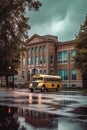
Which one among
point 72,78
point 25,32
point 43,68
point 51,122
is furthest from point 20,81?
point 51,122

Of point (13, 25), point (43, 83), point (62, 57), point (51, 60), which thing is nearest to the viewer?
point (13, 25)

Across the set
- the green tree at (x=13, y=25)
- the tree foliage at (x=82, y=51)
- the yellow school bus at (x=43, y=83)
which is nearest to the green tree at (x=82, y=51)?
the tree foliage at (x=82, y=51)

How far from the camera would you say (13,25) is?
68.2ft

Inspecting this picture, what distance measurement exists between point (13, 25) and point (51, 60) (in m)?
66.3

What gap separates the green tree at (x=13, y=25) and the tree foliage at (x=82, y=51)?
108ft

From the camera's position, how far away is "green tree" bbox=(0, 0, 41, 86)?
19188 mm

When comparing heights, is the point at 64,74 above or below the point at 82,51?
below

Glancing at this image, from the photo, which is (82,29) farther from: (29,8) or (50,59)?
(29,8)

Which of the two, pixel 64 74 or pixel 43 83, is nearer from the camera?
pixel 43 83

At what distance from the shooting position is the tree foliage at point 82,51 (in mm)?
54469

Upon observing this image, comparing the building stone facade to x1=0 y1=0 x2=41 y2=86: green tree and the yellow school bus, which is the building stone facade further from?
x1=0 y1=0 x2=41 y2=86: green tree

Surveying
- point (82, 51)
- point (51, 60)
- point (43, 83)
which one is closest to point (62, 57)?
point (51, 60)

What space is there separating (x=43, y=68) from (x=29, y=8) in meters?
67.4

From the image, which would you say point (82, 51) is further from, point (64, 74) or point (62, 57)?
point (62, 57)
